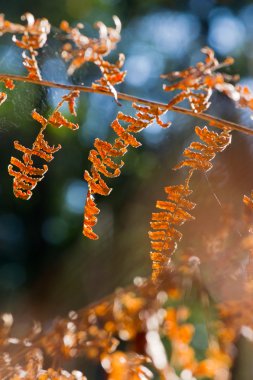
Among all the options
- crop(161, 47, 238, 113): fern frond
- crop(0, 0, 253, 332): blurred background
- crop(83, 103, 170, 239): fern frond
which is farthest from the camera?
crop(0, 0, 253, 332): blurred background

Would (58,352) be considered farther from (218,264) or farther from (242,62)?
(242,62)

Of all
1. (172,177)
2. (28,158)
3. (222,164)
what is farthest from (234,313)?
(172,177)

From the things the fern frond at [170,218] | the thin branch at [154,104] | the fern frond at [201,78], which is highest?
the fern frond at [201,78]

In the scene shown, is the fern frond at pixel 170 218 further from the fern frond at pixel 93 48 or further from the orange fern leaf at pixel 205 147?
the fern frond at pixel 93 48

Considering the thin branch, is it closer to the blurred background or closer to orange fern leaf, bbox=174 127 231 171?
orange fern leaf, bbox=174 127 231 171

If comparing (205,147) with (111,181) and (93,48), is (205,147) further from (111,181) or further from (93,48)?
(111,181)

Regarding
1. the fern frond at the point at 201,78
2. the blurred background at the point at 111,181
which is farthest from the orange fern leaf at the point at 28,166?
the blurred background at the point at 111,181

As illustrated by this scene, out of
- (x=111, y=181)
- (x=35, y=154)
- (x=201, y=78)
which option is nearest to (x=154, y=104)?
(x=201, y=78)

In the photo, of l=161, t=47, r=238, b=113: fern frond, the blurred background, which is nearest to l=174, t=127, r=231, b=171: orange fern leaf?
l=161, t=47, r=238, b=113: fern frond

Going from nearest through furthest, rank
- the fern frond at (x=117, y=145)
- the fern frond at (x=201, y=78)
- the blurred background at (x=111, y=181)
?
the fern frond at (x=201, y=78) → the fern frond at (x=117, y=145) → the blurred background at (x=111, y=181)
